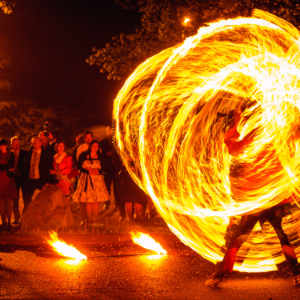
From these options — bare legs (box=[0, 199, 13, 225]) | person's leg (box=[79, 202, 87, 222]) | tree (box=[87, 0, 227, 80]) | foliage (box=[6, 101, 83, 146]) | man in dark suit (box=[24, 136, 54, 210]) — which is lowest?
foliage (box=[6, 101, 83, 146])

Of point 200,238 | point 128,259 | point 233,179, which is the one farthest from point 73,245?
point 233,179

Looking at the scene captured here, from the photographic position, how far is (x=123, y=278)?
6.23m

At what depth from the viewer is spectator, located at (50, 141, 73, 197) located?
1045 centimetres

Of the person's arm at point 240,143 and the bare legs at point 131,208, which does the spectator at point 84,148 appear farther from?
the person's arm at point 240,143

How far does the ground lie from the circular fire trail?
0.45m

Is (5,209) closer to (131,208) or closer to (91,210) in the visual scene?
(91,210)

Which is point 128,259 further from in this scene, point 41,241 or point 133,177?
point 133,177

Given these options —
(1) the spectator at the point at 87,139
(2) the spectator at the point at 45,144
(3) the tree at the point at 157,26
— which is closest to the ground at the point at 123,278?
(2) the spectator at the point at 45,144

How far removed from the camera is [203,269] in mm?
6703

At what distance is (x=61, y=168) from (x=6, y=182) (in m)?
1.05

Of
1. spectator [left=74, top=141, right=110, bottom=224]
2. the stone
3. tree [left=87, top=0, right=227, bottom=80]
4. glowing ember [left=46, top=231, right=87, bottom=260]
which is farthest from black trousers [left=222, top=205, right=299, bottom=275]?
tree [left=87, top=0, right=227, bottom=80]

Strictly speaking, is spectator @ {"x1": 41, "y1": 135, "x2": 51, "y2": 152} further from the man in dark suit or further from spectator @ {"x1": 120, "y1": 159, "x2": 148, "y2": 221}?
spectator @ {"x1": 120, "y1": 159, "x2": 148, "y2": 221}

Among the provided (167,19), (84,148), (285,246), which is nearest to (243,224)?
(285,246)

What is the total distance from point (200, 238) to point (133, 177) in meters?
2.92
